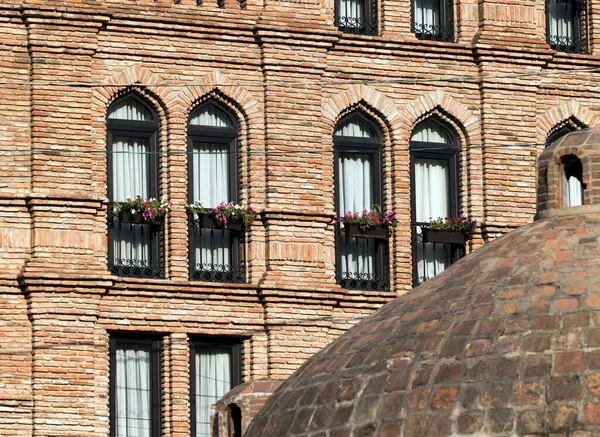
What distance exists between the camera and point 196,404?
4025cm

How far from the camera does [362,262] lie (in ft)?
138

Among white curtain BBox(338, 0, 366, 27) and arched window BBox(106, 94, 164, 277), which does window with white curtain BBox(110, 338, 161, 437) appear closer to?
arched window BBox(106, 94, 164, 277)

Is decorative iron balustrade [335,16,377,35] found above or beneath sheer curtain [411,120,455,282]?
above

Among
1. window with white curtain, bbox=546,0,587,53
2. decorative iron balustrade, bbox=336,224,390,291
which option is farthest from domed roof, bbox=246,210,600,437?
window with white curtain, bbox=546,0,587,53

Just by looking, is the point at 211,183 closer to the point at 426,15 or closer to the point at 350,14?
the point at 350,14

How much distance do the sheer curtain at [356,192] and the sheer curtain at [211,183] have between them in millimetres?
1947

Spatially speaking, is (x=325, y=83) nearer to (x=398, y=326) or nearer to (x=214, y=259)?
(x=214, y=259)

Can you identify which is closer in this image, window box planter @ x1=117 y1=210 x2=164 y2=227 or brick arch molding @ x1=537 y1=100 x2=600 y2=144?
window box planter @ x1=117 y1=210 x2=164 y2=227

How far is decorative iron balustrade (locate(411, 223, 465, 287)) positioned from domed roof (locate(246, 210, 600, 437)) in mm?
14976

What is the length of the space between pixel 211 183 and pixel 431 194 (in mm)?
3935

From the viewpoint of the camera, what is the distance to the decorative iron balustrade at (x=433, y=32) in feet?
142

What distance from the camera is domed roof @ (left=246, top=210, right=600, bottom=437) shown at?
925 inches

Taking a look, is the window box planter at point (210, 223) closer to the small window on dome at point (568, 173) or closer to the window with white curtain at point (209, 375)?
the window with white curtain at point (209, 375)

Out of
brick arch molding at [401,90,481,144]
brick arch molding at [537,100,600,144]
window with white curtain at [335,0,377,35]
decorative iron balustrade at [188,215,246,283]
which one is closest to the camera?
decorative iron balustrade at [188,215,246,283]
